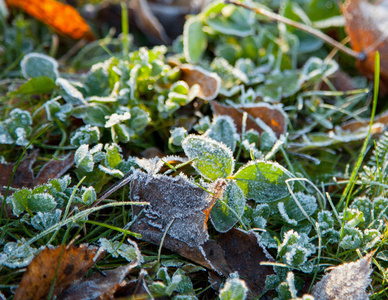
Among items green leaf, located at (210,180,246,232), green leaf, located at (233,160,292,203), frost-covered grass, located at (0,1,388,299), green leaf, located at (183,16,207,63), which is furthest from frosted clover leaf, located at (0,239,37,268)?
green leaf, located at (183,16,207,63)

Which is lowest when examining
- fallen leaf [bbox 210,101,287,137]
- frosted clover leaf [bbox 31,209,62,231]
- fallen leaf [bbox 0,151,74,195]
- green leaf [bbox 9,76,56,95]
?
fallen leaf [bbox 210,101,287,137]

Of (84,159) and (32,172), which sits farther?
(32,172)

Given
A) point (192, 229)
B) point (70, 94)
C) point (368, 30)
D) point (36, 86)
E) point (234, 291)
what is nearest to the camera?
point (234, 291)

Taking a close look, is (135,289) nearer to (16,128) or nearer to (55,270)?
(55,270)

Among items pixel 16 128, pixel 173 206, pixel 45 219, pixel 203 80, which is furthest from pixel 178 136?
pixel 16 128

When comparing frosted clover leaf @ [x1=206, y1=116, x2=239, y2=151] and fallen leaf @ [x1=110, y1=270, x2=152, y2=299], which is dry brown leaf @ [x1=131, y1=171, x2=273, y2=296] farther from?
frosted clover leaf @ [x1=206, y1=116, x2=239, y2=151]

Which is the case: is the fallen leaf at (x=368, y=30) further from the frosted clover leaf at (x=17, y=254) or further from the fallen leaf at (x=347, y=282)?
the frosted clover leaf at (x=17, y=254)
